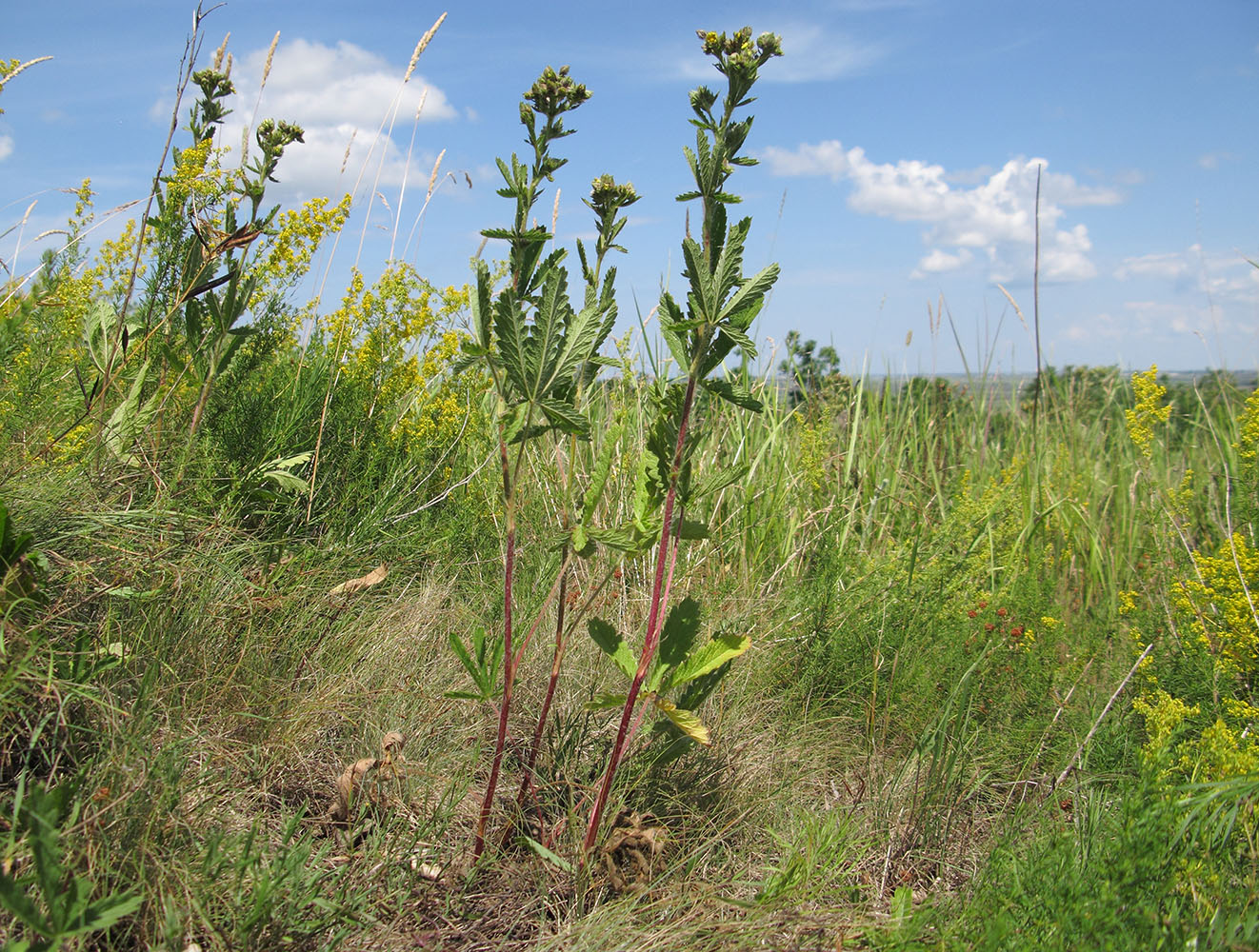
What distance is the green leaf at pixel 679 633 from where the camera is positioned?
1.72 meters

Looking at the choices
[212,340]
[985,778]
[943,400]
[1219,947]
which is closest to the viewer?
[1219,947]

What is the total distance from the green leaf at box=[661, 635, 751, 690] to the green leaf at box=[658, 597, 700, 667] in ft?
0.13

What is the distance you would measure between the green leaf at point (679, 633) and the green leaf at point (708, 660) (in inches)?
1.6

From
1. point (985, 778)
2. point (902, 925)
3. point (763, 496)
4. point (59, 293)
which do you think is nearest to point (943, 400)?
point (763, 496)

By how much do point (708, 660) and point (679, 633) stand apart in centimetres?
11

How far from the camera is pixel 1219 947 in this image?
1363mm

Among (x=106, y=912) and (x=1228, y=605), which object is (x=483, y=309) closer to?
(x=106, y=912)

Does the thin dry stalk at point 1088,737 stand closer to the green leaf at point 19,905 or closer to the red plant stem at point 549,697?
the red plant stem at point 549,697

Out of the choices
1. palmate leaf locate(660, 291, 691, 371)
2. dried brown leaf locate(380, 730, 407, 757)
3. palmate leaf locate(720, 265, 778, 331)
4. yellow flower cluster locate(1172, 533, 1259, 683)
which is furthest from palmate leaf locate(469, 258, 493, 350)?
yellow flower cluster locate(1172, 533, 1259, 683)

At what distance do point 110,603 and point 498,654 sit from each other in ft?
2.99

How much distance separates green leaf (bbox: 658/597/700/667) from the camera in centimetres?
172

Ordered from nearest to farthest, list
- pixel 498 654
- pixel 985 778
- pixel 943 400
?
pixel 498 654, pixel 985 778, pixel 943 400

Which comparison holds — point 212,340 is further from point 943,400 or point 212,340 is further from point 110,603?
point 943,400

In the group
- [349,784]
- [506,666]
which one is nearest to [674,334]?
[506,666]
